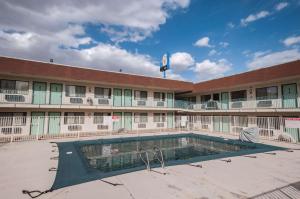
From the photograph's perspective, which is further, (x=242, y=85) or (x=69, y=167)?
(x=242, y=85)

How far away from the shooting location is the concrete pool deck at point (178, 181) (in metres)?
5.15

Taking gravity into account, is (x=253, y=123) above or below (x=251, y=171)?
above

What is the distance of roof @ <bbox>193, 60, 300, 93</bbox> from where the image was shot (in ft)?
49.2

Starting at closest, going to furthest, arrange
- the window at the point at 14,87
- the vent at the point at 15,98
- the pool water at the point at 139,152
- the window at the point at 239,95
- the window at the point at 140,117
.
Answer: the pool water at the point at 139,152 < the vent at the point at 15,98 < the window at the point at 14,87 < the window at the point at 239,95 < the window at the point at 140,117

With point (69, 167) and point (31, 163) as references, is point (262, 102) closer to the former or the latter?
point (69, 167)

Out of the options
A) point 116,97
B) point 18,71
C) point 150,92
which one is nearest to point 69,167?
point 18,71

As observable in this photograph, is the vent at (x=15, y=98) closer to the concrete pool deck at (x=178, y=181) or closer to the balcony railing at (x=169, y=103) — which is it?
the balcony railing at (x=169, y=103)

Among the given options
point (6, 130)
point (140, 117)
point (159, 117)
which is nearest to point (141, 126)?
point (140, 117)

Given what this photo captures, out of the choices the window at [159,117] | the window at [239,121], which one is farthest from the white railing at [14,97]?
the window at [239,121]

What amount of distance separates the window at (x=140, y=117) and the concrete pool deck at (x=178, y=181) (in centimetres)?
1448

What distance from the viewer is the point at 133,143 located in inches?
599

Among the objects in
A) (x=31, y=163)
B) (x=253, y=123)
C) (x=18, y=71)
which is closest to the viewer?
(x=31, y=163)

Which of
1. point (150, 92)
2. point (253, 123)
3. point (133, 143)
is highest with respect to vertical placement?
point (150, 92)

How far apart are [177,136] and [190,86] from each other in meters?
9.24
